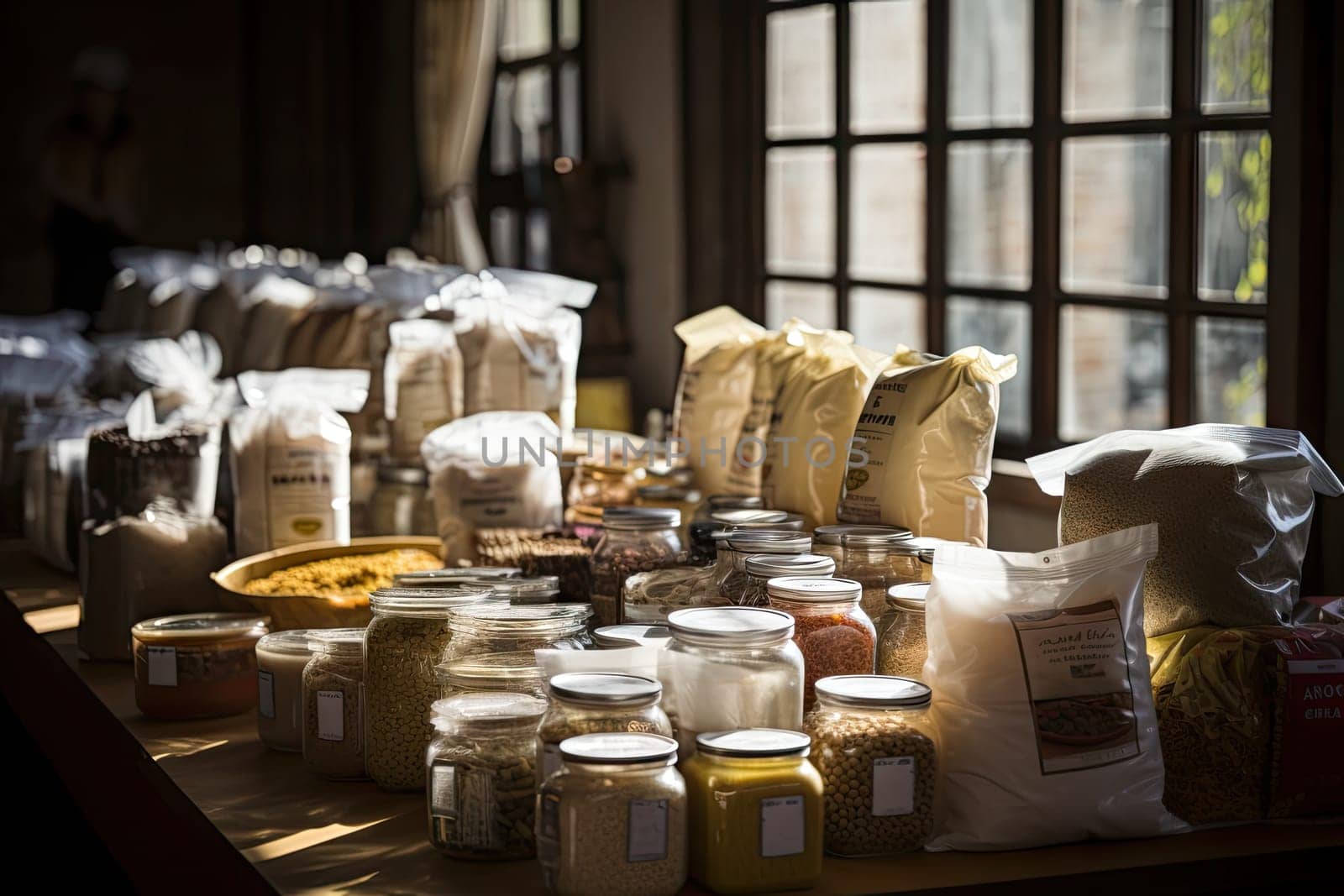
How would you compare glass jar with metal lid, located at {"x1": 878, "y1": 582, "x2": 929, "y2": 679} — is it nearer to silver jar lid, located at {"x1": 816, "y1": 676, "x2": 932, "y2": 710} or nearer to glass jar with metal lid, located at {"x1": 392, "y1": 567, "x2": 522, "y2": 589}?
silver jar lid, located at {"x1": 816, "y1": 676, "x2": 932, "y2": 710}

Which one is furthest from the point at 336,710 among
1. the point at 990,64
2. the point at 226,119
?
the point at 226,119

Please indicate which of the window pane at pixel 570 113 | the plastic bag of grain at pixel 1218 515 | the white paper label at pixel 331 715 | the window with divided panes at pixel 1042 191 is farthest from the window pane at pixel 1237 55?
the window pane at pixel 570 113

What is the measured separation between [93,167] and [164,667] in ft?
22.8

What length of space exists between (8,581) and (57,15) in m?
6.30

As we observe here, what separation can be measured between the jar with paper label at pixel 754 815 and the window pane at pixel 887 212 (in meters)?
2.28

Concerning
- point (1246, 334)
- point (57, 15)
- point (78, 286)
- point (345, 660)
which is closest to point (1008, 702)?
point (345, 660)

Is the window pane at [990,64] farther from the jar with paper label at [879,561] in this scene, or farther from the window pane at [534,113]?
the window pane at [534,113]

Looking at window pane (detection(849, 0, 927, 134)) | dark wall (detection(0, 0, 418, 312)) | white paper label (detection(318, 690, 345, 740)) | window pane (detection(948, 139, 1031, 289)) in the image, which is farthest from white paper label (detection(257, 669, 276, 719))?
dark wall (detection(0, 0, 418, 312))

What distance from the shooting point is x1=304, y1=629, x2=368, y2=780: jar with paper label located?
5.21 feet

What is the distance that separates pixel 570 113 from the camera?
501 cm

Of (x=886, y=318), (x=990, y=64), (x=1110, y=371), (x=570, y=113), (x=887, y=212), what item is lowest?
(x=1110, y=371)

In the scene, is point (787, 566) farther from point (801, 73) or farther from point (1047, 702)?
point (801, 73)

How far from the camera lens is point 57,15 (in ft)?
26.3

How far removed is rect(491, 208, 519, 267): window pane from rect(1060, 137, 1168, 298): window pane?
9.65 ft
